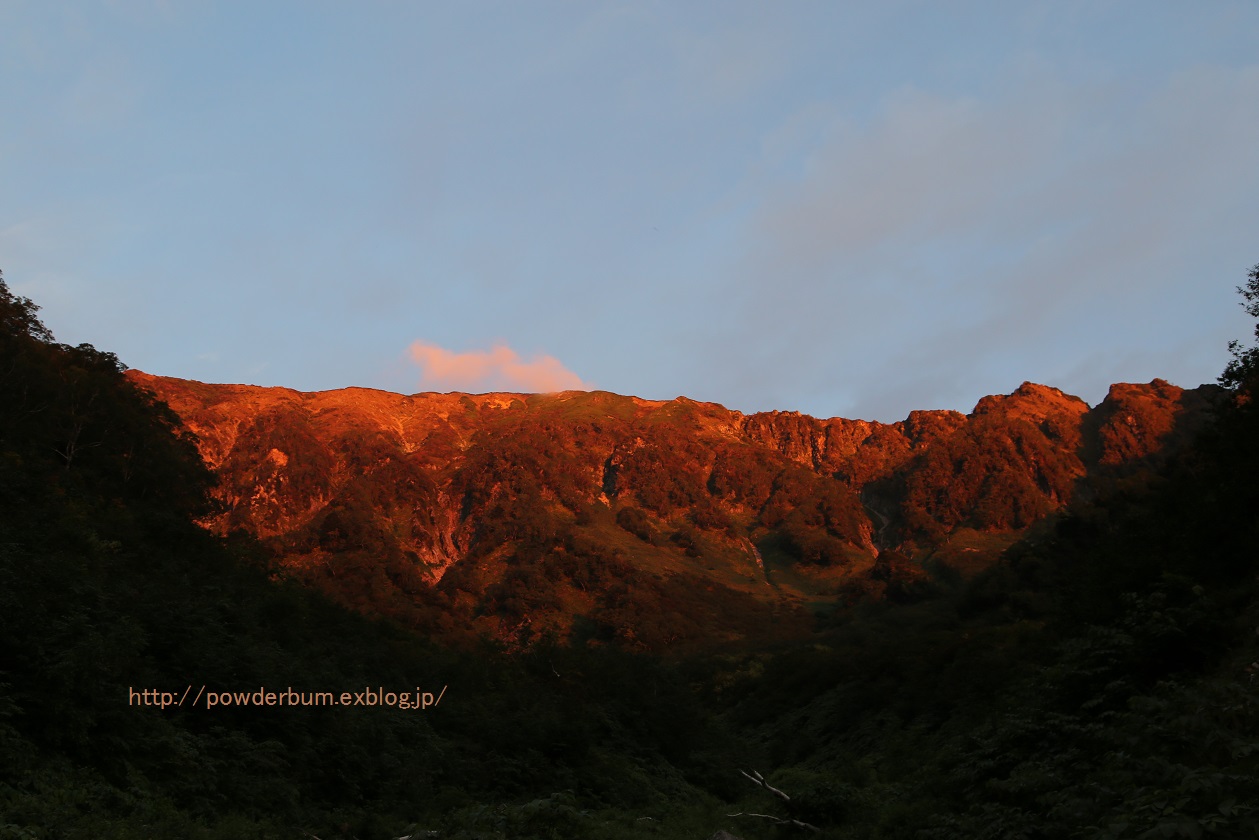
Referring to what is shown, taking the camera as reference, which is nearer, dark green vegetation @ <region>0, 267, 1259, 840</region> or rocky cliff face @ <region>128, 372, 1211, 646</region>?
dark green vegetation @ <region>0, 267, 1259, 840</region>

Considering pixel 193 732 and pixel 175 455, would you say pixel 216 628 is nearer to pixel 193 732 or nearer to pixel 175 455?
pixel 193 732

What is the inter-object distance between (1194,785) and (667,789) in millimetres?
26927

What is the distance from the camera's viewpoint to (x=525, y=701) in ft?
119

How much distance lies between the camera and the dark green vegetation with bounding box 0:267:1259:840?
14.9 metres

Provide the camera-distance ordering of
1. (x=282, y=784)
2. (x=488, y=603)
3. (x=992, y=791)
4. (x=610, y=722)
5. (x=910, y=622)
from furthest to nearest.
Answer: (x=488, y=603)
(x=910, y=622)
(x=610, y=722)
(x=282, y=784)
(x=992, y=791)

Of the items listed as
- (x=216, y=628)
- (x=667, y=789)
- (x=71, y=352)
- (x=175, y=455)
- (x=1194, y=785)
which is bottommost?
(x=667, y=789)

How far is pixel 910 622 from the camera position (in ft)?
299

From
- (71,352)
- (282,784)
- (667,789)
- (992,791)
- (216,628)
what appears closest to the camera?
(992,791)

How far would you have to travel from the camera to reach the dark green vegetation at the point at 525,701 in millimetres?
14945

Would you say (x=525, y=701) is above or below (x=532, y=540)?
below

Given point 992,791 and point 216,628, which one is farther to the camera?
point 216,628

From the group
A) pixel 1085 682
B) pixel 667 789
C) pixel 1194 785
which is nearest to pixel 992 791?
pixel 1085 682

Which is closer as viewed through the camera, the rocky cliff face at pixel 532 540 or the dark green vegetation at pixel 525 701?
the dark green vegetation at pixel 525 701

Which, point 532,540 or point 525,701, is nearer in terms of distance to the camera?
point 525,701
